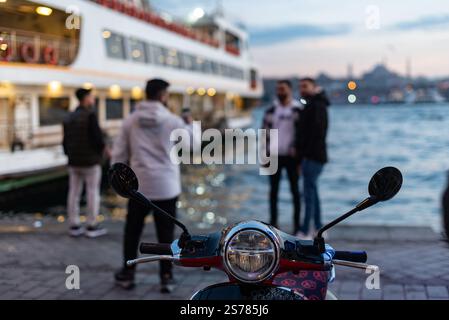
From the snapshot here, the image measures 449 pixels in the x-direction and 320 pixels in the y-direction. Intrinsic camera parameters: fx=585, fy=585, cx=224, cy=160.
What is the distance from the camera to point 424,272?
4391mm

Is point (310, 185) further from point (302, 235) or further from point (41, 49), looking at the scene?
point (41, 49)

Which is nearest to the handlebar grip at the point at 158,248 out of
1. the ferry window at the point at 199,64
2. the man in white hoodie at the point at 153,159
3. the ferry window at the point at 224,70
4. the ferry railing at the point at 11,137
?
the man in white hoodie at the point at 153,159

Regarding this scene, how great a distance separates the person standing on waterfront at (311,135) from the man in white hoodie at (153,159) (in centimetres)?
177

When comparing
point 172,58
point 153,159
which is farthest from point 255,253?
point 172,58

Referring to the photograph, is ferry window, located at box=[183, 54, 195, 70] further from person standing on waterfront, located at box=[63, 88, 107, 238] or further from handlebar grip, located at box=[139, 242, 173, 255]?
handlebar grip, located at box=[139, 242, 173, 255]

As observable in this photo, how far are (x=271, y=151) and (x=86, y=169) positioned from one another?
2.01m

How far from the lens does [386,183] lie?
6.26 feet

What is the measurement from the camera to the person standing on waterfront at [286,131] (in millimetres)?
6203

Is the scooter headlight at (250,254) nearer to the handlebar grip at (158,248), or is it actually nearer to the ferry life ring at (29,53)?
the handlebar grip at (158,248)

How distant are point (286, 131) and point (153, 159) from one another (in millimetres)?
2125

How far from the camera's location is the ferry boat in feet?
46.2

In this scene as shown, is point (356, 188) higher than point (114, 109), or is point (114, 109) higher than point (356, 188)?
point (114, 109)
